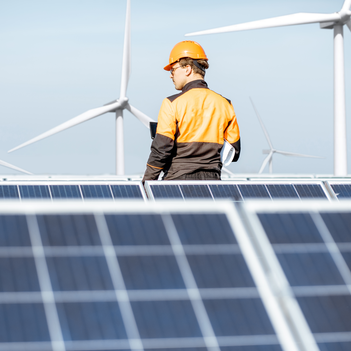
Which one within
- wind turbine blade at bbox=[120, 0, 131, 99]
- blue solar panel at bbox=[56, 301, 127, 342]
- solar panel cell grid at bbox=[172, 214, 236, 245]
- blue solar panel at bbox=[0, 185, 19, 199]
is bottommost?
blue solar panel at bbox=[56, 301, 127, 342]

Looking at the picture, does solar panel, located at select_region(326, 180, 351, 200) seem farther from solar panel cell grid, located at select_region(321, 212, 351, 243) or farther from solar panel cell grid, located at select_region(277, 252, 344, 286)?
solar panel cell grid, located at select_region(277, 252, 344, 286)

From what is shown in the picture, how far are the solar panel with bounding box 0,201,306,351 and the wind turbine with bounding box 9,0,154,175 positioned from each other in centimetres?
2402

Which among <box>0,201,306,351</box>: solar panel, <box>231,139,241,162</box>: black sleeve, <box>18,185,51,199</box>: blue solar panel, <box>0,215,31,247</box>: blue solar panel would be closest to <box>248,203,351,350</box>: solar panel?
<box>0,201,306,351</box>: solar panel

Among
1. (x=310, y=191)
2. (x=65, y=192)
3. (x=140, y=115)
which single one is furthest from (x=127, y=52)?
(x=310, y=191)

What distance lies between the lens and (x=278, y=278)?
473 cm

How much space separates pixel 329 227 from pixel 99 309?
213 centimetres

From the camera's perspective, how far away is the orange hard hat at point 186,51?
9.44 meters

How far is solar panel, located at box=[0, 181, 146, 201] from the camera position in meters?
11.2

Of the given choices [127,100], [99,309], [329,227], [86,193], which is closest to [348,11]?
[127,100]

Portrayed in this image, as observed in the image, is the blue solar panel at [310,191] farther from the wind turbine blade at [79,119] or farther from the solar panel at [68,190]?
the wind turbine blade at [79,119]

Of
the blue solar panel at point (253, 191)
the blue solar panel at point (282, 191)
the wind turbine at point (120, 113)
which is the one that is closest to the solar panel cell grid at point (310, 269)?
the blue solar panel at point (253, 191)

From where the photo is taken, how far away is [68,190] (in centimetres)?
1165

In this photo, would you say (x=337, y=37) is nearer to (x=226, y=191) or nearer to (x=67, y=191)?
(x=226, y=191)

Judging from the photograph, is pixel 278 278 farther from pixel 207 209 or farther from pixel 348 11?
pixel 348 11
